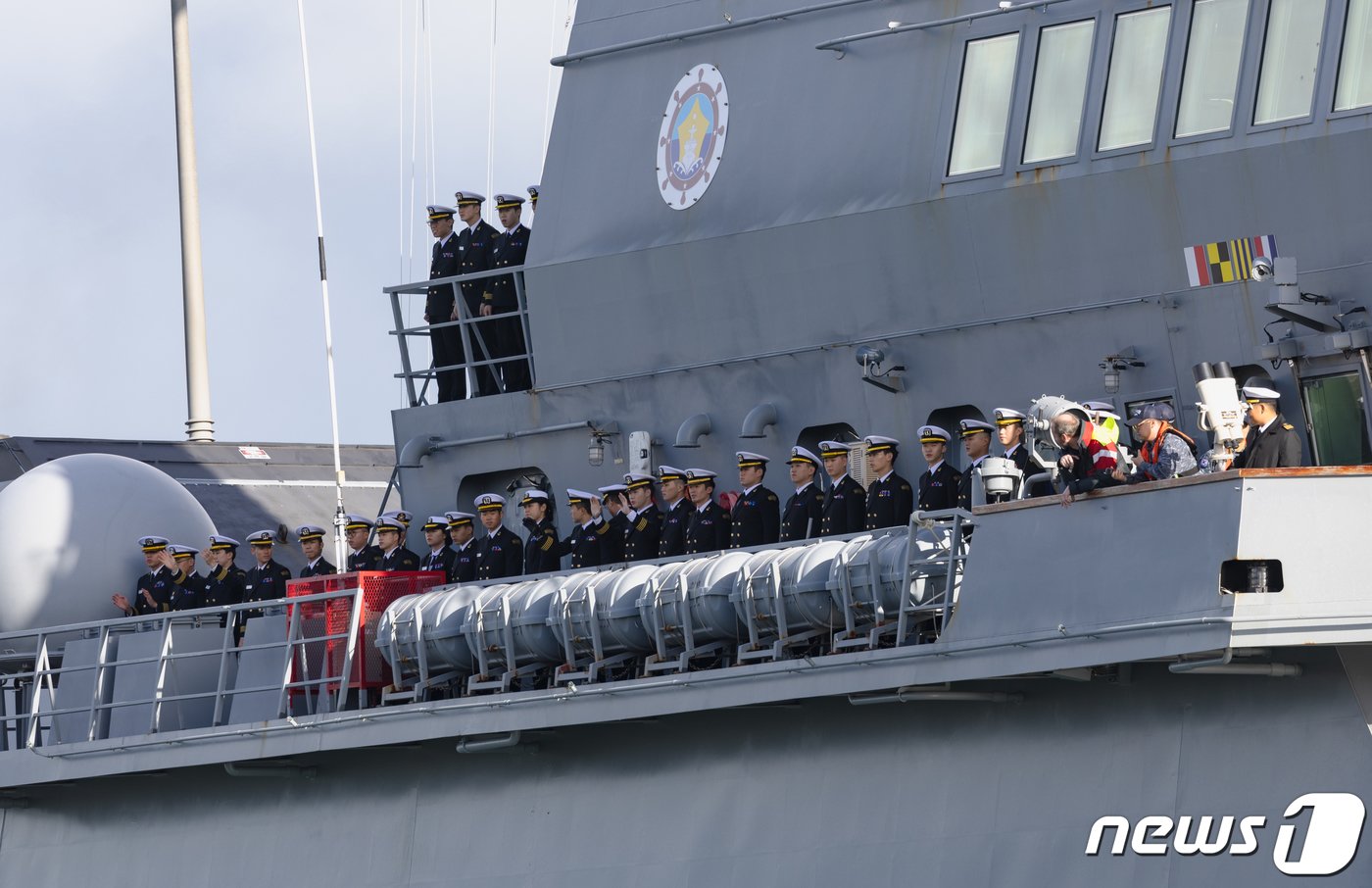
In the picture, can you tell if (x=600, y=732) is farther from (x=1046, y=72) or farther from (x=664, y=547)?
(x=1046, y=72)

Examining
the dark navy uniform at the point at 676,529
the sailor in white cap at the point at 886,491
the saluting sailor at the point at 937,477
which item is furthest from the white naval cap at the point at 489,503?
the saluting sailor at the point at 937,477

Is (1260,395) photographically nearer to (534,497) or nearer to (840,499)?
(840,499)

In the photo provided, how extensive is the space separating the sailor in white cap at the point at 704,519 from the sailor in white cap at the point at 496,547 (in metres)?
1.69

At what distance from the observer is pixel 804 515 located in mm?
13695

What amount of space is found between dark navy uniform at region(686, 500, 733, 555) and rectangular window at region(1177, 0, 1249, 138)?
381 cm

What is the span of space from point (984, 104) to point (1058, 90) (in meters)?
0.56

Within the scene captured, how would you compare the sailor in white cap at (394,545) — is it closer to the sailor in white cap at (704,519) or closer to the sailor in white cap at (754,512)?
the sailor in white cap at (704,519)

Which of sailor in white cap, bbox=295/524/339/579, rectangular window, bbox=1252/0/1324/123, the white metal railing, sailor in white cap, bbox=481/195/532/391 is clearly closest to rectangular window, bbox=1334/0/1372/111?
rectangular window, bbox=1252/0/1324/123

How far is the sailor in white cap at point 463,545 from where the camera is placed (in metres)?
15.8

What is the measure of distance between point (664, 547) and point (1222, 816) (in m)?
4.71

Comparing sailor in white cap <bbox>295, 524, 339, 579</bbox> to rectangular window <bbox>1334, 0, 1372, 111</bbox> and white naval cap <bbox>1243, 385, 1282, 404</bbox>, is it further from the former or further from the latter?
rectangular window <bbox>1334, 0, 1372, 111</bbox>

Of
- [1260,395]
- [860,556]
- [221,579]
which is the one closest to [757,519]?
[860,556]

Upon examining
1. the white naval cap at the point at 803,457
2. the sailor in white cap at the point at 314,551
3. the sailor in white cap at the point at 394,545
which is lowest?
the sailor in white cap at the point at 314,551

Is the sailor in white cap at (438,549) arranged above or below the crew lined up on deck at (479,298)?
below
